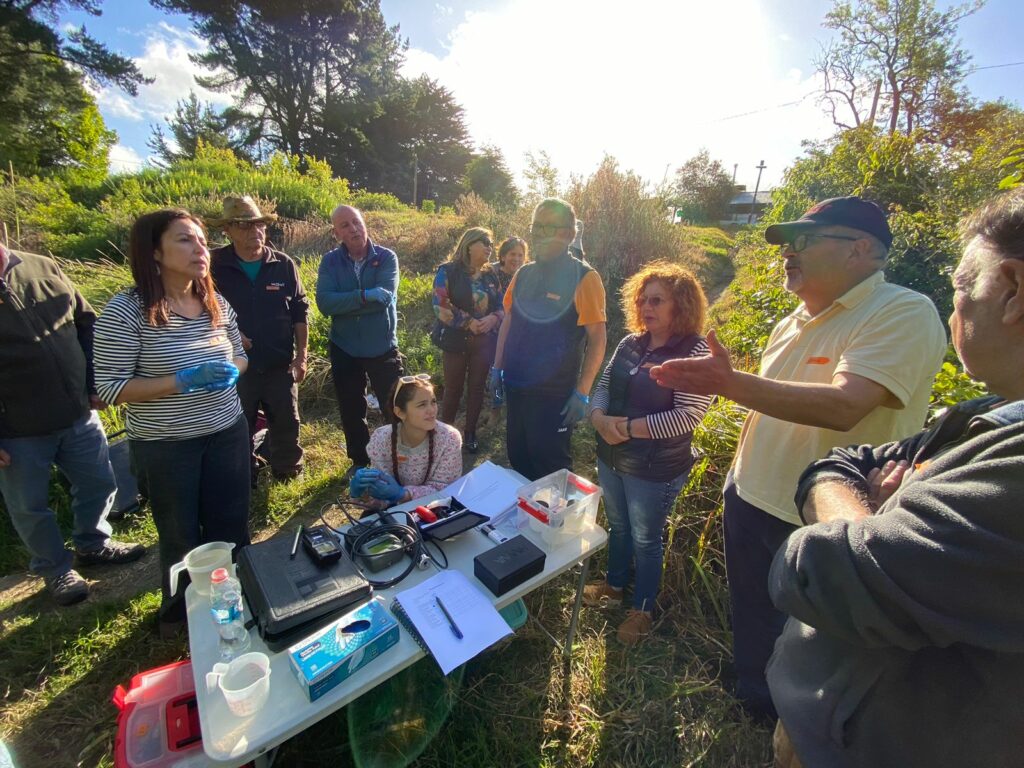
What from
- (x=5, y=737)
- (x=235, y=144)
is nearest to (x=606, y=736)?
(x=5, y=737)

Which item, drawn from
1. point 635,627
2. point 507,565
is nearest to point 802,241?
point 507,565

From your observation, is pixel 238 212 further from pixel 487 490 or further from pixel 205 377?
pixel 487 490

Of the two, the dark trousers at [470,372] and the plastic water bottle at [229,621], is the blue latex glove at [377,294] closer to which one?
the dark trousers at [470,372]

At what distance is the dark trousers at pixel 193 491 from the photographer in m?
1.97

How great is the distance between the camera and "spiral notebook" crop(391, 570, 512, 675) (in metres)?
1.29

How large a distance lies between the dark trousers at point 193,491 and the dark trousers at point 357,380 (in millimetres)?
1209

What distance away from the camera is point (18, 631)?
217 centimetres

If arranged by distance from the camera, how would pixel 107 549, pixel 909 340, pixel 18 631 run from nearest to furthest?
Answer: pixel 909 340
pixel 18 631
pixel 107 549

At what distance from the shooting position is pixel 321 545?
1513 millimetres

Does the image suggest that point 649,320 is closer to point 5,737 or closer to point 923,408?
point 923,408

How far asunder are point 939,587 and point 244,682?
150 centimetres

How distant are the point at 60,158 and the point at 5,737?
1027 inches

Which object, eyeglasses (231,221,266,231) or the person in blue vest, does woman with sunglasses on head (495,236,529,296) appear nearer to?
the person in blue vest

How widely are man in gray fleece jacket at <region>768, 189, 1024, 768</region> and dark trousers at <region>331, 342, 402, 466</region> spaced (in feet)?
9.78
